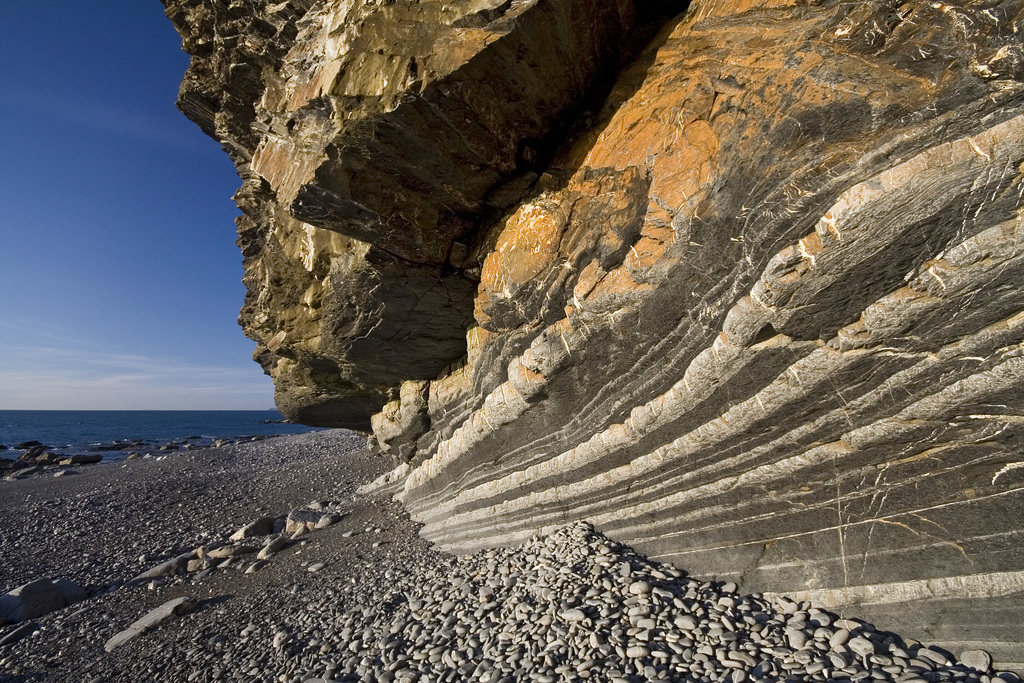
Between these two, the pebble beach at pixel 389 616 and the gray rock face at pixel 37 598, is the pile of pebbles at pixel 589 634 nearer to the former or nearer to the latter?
the pebble beach at pixel 389 616

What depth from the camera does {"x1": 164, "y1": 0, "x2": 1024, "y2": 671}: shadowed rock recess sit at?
282cm

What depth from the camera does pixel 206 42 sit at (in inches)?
291

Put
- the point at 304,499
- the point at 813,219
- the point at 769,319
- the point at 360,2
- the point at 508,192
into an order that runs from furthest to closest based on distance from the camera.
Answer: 1. the point at 304,499
2. the point at 508,192
3. the point at 360,2
4. the point at 769,319
5. the point at 813,219

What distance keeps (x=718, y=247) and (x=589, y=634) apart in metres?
3.70

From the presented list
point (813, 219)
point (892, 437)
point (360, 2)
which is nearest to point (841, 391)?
point (892, 437)

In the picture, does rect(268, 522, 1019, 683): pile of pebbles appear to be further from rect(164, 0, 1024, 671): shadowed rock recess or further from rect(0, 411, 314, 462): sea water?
rect(0, 411, 314, 462): sea water

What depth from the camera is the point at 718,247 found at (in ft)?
11.7

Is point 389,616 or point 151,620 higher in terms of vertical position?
point 151,620

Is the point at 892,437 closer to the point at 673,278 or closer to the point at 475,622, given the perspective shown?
the point at 673,278

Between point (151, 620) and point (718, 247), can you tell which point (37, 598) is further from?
point (718, 247)

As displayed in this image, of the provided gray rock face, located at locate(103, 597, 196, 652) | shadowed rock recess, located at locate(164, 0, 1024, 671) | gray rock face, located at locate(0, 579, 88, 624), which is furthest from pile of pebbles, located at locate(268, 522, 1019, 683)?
gray rock face, located at locate(0, 579, 88, 624)

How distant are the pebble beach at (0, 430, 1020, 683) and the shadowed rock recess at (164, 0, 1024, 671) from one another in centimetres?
55

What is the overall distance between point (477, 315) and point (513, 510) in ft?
10.5

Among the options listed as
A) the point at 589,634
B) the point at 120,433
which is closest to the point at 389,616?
the point at 589,634
